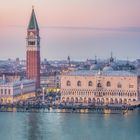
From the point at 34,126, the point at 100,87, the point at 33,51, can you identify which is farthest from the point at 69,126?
the point at 33,51

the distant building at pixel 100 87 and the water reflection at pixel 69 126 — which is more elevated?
the distant building at pixel 100 87

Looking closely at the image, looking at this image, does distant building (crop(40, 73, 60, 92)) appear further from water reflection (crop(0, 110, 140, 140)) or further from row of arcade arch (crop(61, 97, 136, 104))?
water reflection (crop(0, 110, 140, 140))

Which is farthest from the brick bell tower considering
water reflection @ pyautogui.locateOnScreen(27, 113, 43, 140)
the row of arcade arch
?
water reflection @ pyautogui.locateOnScreen(27, 113, 43, 140)

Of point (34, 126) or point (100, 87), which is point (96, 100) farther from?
point (34, 126)

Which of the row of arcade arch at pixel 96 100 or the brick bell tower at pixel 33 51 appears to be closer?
the row of arcade arch at pixel 96 100

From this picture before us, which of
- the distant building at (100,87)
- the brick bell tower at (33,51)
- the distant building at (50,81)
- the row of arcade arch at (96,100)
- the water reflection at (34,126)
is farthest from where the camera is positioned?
the distant building at (50,81)

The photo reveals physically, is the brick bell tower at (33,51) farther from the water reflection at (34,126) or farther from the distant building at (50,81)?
the water reflection at (34,126)

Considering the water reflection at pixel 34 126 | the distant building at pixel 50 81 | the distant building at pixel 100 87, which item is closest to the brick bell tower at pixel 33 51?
the distant building at pixel 50 81
